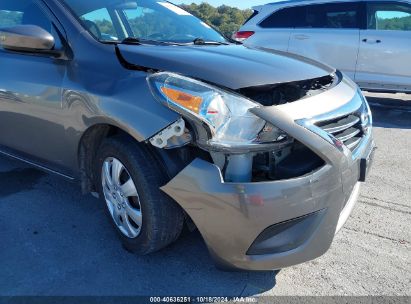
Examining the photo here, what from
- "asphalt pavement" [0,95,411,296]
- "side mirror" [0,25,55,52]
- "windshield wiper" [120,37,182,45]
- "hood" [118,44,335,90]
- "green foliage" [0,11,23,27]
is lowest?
"asphalt pavement" [0,95,411,296]

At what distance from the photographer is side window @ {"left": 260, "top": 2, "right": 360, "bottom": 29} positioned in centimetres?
705

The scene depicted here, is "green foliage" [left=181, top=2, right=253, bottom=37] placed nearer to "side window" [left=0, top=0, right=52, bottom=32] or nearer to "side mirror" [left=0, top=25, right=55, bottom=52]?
"side window" [left=0, top=0, right=52, bottom=32]

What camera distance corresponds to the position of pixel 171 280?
2486mm

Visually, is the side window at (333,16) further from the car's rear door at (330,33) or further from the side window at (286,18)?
the side window at (286,18)

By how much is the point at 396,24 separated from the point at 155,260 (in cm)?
592

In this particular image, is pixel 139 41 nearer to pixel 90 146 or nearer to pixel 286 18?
Result: pixel 90 146

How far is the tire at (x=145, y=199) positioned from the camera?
2328 millimetres

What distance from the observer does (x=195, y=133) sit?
7.00ft

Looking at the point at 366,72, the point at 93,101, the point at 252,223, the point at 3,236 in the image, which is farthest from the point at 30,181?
Answer: the point at 366,72

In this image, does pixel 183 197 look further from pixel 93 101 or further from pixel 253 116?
pixel 93 101

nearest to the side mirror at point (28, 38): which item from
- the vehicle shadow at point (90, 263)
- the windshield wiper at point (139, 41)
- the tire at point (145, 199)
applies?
the windshield wiper at point (139, 41)

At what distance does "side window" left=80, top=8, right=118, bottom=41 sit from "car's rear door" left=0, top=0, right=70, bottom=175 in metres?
0.22

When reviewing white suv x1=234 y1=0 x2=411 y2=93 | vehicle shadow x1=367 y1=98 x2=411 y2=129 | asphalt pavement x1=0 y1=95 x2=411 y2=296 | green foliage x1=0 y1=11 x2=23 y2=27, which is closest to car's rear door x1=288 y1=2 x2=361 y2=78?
white suv x1=234 y1=0 x2=411 y2=93

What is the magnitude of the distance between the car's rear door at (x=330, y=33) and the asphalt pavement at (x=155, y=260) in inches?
161
